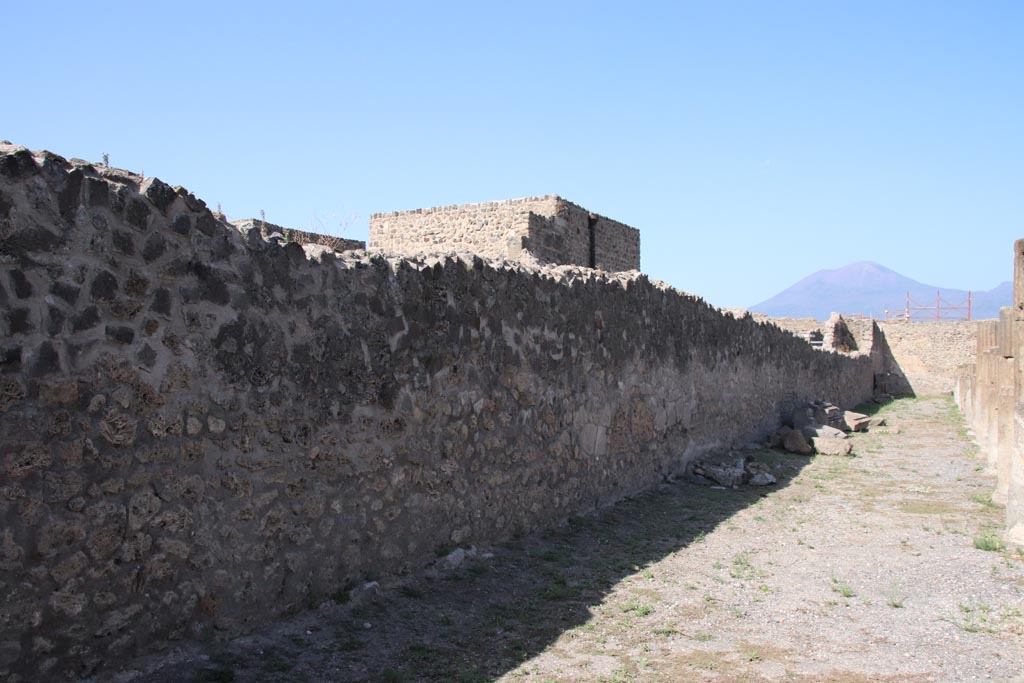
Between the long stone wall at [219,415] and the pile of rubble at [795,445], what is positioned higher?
the long stone wall at [219,415]

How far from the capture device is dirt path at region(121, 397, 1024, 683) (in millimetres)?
3982

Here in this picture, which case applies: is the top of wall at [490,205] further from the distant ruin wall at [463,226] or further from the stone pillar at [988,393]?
the stone pillar at [988,393]

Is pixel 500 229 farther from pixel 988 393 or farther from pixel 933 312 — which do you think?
pixel 933 312

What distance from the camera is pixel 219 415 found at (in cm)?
383

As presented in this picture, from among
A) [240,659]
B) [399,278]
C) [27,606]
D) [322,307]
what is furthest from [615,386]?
[27,606]

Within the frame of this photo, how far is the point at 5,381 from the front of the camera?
119 inches

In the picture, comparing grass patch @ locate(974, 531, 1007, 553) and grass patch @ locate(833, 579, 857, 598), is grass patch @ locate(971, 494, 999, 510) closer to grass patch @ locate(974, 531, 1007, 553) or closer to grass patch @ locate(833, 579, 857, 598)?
grass patch @ locate(974, 531, 1007, 553)

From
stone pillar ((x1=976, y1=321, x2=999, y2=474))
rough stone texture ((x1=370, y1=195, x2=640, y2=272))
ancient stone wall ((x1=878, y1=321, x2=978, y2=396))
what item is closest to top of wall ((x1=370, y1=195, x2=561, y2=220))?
rough stone texture ((x1=370, y1=195, x2=640, y2=272))

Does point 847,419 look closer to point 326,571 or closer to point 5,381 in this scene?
point 326,571

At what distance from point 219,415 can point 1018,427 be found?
580cm

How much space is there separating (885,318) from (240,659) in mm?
33789

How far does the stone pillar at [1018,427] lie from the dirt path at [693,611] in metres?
0.30

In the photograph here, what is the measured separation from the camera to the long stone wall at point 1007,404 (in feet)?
21.5

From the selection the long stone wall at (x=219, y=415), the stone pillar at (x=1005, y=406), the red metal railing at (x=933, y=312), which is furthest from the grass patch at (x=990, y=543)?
the red metal railing at (x=933, y=312)
